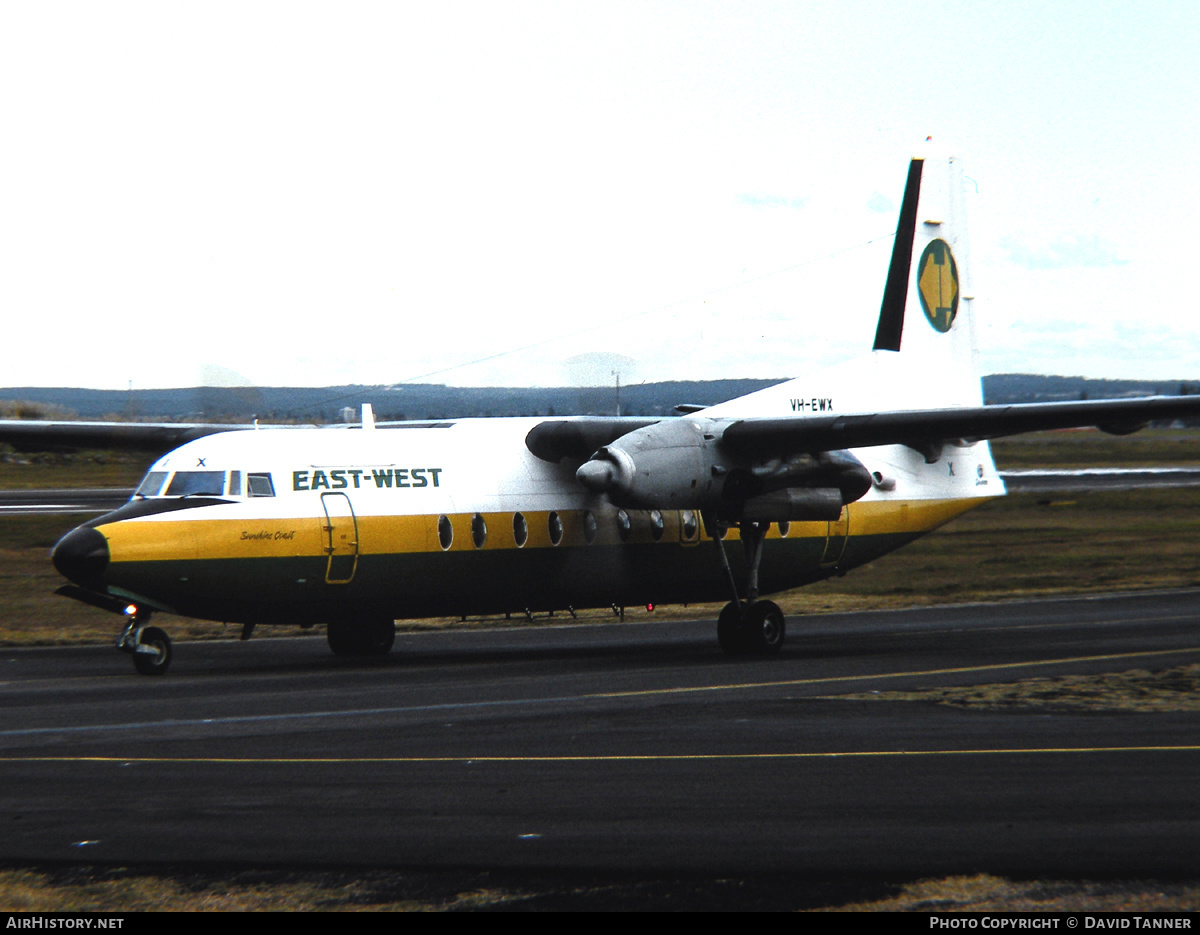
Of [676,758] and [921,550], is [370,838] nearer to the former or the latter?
[676,758]

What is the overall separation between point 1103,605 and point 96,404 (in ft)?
169

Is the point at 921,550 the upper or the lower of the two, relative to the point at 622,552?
lower

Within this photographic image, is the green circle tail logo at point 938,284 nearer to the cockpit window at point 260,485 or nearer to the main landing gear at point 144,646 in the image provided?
the cockpit window at point 260,485

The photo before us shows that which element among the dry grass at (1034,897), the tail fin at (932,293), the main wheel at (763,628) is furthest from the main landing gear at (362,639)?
the dry grass at (1034,897)

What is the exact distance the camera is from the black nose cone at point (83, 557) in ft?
52.7

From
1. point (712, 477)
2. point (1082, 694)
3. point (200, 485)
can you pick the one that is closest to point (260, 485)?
point (200, 485)

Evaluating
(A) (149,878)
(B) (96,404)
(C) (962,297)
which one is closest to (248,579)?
(A) (149,878)

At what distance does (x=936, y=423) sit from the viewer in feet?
64.2

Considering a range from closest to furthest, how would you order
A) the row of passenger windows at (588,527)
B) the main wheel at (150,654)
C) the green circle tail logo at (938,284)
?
the main wheel at (150,654) → the row of passenger windows at (588,527) → the green circle tail logo at (938,284)

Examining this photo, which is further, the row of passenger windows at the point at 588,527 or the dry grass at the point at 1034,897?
the row of passenger windows at the point at 588,527

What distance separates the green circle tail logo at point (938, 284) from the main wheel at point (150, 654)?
1548cm

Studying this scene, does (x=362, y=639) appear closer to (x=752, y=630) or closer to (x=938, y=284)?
(x=752, y=630)

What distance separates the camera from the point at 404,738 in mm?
12516

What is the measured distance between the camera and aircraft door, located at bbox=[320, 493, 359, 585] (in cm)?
1798
